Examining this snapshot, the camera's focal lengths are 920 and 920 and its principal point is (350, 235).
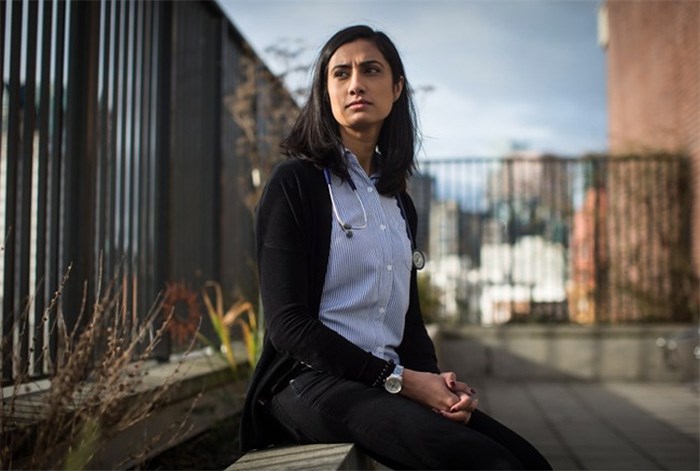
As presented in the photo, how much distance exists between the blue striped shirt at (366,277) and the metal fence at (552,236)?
7691mm

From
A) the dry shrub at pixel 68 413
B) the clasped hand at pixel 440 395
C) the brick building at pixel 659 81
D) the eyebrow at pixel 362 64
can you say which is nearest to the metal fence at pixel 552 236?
the brick building at pixel 659 81

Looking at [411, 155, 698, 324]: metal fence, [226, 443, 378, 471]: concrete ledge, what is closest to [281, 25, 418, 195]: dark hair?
[226, 443, 378, 471]: concrete ledge

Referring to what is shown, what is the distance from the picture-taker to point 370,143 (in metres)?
2.77

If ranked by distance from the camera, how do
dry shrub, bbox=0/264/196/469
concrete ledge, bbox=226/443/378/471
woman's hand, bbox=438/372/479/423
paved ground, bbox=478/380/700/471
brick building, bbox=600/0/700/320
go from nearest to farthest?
dry shrub, bbox=0/264/196/469, concrete ledge, bbox=226/443/378/471, woman's hand, bbox=438/372/479/423, paved ground, bbox=478/380/700/471, brick building, bbox=600/0/700/320

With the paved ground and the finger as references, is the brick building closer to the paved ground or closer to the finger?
the paved ground

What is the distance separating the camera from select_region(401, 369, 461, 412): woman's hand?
2.27 m

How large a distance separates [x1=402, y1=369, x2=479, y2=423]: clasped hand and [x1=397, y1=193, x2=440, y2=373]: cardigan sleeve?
315 mm

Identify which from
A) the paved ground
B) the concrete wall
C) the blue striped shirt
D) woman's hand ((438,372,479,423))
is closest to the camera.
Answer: woman's hand ((438,372,479,423))

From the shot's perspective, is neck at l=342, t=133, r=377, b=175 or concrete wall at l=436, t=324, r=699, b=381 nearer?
neck at l=342, t=133, r=377, b=175

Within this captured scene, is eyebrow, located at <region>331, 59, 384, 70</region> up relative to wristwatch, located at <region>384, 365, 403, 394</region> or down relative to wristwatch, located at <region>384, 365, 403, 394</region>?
up

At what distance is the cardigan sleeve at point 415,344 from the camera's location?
8.68ft

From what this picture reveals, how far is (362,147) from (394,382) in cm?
78

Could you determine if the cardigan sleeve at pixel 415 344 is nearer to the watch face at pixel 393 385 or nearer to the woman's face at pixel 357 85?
the watch face at pixel 393 385

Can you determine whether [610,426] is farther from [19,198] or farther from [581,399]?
[19,198]
